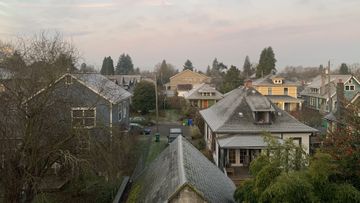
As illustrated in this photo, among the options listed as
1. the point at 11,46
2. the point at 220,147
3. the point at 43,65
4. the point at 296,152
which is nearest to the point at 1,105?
the point at 43,65

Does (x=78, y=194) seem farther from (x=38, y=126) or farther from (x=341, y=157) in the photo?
(x=341, y=157)

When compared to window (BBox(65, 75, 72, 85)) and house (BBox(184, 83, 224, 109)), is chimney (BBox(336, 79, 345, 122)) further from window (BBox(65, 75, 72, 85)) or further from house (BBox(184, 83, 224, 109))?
house (BBox(184, 83, 224, 109))

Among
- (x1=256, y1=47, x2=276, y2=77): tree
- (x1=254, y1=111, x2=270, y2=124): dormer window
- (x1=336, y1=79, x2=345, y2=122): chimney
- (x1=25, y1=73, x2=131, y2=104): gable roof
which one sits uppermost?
(x1=256, y1=47, x2=276, y2=77): tree

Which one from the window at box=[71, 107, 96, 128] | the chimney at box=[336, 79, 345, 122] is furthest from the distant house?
the window at box=[71, 107, 96, 128]

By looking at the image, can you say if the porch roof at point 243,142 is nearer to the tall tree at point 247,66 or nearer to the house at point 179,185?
the house at point 179,185

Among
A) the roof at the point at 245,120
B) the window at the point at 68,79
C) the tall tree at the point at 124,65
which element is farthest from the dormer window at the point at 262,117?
the tall tree at the point at 124,65
